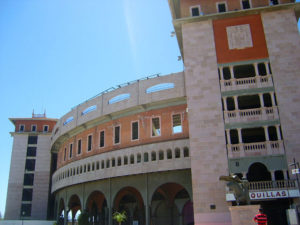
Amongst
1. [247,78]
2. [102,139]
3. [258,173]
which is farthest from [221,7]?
[102,139]

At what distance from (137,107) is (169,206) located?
11.7 m

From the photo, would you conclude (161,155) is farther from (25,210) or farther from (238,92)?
(25,210)

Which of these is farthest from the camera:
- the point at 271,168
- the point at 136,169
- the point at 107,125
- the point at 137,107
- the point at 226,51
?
the point at 107,125

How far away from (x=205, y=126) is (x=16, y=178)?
43357 mm

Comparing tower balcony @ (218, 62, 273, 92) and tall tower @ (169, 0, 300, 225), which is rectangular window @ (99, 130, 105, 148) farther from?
tower balcony @ (218, 62, 273, 92)

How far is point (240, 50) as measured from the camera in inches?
1078

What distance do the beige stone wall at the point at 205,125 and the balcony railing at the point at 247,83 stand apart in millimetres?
734

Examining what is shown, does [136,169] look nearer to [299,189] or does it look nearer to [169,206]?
[169,206]

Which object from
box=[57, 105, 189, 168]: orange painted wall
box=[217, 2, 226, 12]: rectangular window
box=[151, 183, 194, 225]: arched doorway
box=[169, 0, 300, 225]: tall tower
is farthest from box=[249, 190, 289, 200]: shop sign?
box=[217, 2, 226, 12]: rectangular window

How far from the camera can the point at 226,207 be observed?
23.4m

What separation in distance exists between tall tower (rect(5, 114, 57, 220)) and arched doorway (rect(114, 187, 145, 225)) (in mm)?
20284

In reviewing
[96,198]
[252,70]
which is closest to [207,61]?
[252,70]

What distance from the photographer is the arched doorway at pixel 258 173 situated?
27.2 m

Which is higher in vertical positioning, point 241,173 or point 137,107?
point 137,107
